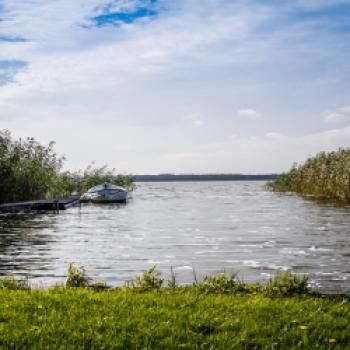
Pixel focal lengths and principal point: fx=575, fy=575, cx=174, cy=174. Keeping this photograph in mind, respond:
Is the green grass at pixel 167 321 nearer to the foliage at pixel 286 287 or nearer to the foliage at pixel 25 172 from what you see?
the foliage at pixel 286 287

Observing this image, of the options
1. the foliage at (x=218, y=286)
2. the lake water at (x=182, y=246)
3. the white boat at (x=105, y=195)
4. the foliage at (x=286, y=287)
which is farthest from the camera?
the white boat at (x=105, y=195)

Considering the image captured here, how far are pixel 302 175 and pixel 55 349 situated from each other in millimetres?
61940

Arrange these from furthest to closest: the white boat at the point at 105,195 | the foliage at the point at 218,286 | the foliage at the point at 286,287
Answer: the white boat at the point at 105,195
the foliage at the point at 218,286
the foliage at the point at 286,287

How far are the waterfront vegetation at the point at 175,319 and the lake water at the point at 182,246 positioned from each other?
3.60m

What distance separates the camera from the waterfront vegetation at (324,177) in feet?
166

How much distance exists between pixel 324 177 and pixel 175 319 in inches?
2016

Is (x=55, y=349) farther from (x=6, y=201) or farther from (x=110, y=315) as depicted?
(x=6, y=201)

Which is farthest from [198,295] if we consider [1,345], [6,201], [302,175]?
[302,175]

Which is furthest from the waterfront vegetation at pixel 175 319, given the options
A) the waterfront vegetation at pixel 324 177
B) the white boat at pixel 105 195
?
the white boat at pixel 105 195

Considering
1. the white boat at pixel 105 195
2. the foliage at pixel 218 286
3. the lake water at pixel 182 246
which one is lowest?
the lake water at pixel 182 246

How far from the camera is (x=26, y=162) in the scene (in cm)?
4888

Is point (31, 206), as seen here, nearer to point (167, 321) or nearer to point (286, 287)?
point (286, 287)

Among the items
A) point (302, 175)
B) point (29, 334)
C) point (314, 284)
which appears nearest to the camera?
point (29, 334)

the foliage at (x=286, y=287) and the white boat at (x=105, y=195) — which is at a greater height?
the white boat at (x=105, y=195)
